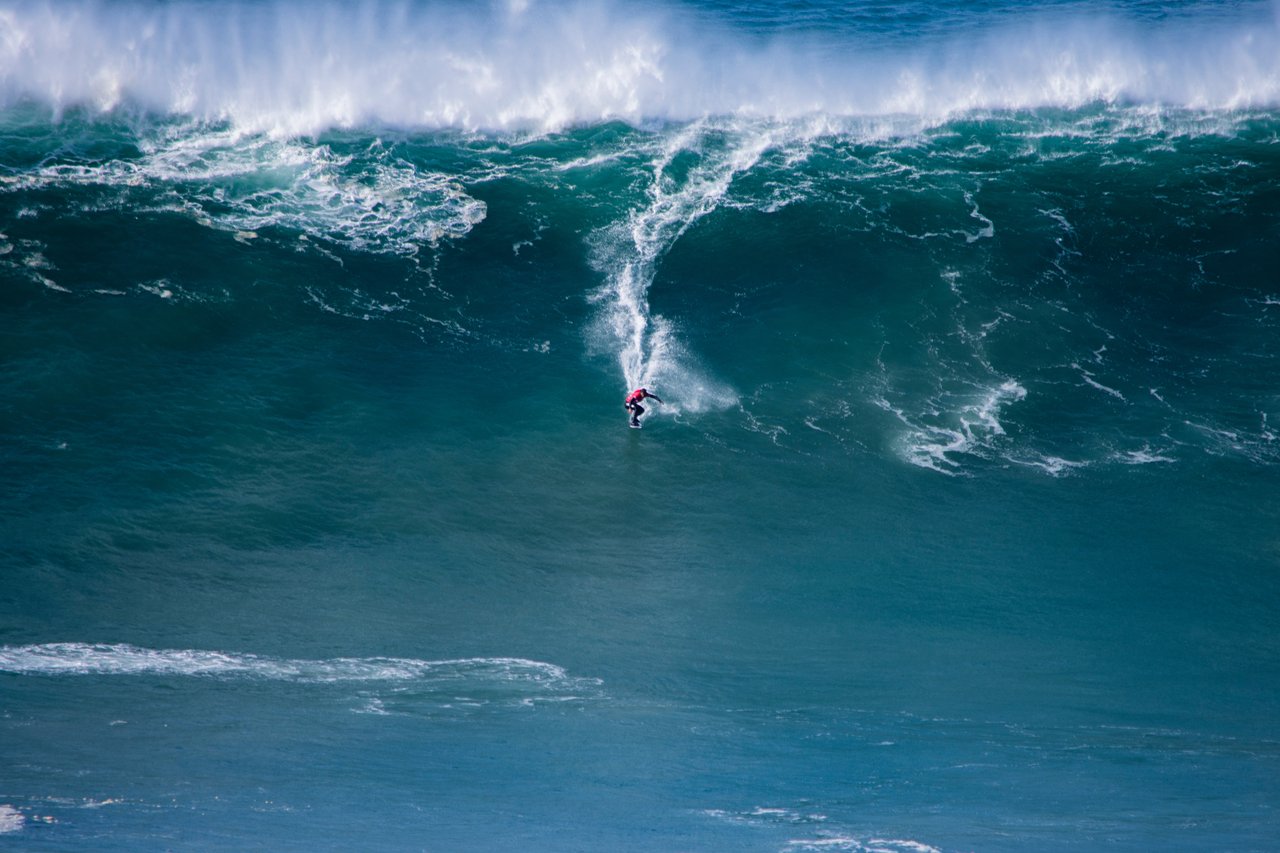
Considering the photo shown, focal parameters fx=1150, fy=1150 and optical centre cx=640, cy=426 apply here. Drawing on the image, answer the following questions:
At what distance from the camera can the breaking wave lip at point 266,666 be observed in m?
22.9

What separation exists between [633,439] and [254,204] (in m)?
13.8

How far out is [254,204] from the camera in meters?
33.6

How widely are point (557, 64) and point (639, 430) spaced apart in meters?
16.5

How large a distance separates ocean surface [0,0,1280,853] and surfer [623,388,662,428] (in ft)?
1.32

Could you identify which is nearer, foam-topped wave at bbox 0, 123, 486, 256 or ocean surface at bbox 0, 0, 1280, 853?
ocean surface at bbox 0, 0, 1280, 853

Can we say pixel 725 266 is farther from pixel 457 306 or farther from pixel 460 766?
pixel 460 766

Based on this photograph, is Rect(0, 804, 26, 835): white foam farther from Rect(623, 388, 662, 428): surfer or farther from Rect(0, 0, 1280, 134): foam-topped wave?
Rect(0, 0, 1280, 134): foam-topped wave

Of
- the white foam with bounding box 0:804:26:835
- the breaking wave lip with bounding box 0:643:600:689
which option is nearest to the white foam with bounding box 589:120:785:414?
the breaking wave lip with bounding box 0:643:600:689

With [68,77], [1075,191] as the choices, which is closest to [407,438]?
[68,77]

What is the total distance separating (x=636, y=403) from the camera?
28.9 meters

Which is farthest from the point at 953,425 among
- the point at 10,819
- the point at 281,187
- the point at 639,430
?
the point at 10,819

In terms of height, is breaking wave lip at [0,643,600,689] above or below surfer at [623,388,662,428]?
below

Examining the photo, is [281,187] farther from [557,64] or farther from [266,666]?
[266,666]

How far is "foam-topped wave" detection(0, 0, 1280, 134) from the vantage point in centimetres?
3741
